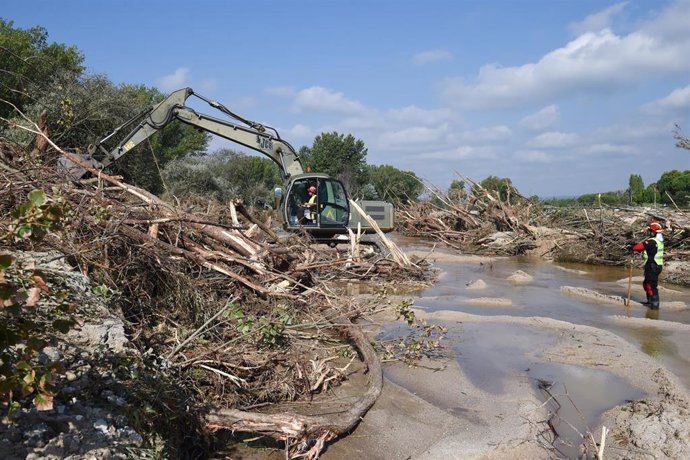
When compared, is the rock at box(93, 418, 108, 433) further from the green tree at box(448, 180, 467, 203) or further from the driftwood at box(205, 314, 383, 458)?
the green tree at box(448, 180, 467, 203)

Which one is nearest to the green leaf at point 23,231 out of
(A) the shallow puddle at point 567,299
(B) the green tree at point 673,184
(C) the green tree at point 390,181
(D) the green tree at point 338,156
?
(A) the shallow puddle at point 567,299

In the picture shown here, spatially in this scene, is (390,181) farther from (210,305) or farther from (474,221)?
(210,305)

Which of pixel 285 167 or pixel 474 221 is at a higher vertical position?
pixel 285 167

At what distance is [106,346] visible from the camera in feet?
12.2

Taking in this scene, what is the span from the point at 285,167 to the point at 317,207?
1.23 m

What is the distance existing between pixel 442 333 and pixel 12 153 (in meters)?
5.54

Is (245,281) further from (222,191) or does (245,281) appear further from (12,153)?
A: (222,191)

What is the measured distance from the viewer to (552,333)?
7734 millimetres

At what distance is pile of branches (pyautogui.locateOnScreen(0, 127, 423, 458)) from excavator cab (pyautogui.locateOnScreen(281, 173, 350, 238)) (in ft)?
19.4

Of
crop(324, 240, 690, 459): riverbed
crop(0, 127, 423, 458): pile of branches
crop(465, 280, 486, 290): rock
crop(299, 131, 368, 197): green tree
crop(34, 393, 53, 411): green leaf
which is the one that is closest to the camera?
crop(34, 393, 53, 411): green leaf

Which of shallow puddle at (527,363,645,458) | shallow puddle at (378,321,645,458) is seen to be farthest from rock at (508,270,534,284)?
shallow puddle at (527,363,645,458)

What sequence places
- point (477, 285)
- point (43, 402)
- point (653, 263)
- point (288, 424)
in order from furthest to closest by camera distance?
point (477, 285), point (653, 263), point (288, 424), point (43, 402)

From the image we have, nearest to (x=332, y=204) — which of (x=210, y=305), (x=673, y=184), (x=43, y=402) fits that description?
(x=210, y=305)

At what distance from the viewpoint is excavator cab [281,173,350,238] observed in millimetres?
12984
